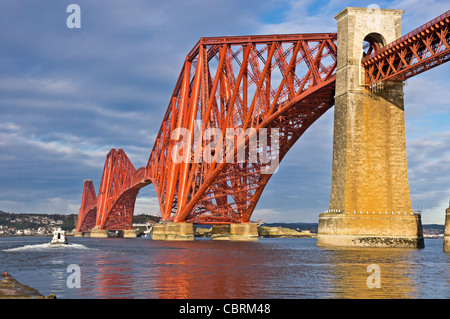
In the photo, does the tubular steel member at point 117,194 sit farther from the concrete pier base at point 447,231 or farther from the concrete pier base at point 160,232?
the concrete pier base at point 447,231

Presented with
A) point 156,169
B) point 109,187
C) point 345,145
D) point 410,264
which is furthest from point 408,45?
point 109,187

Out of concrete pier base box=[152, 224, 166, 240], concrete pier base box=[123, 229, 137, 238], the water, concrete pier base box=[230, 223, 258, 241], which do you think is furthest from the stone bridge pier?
concrete pier base box=[123, 229, 137, 238]

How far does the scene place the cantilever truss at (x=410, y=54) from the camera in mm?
43925

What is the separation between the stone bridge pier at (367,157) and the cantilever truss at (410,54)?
1441 mm

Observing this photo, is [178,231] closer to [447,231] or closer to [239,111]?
[239,111]

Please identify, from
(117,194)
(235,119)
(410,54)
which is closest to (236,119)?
(235,119)

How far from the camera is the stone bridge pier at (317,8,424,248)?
48938 millimetres

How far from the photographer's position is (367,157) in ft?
166

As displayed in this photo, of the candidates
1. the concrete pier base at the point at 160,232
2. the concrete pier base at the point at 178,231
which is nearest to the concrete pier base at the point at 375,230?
the concrete pier base at the point at 178,231

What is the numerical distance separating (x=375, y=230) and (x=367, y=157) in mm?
6711

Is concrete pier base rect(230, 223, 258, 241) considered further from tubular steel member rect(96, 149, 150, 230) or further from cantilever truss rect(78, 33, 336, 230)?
tubular steel member rect(96, 149, 150, 230)

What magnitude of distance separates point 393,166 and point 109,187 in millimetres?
124804
